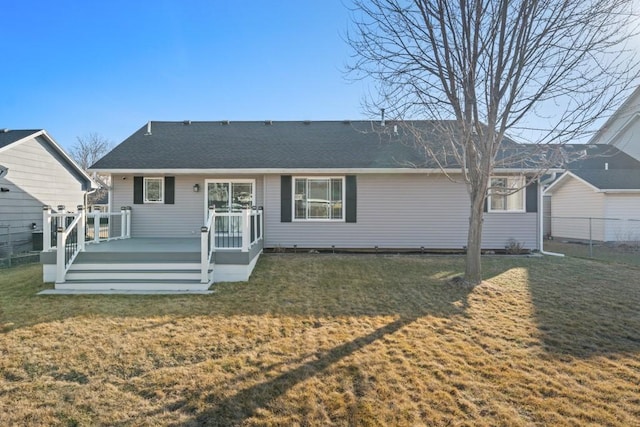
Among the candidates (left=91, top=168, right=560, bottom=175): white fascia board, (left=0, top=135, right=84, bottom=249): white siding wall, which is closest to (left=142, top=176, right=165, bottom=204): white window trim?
(left=91, top=168, right=560, bottom=175): white fascia board

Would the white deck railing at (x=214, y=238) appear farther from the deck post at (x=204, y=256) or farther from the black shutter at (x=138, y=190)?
the black shutter at (x=138, y=190)

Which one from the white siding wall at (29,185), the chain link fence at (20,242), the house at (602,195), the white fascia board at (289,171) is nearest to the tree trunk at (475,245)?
the white fascia board at (289,171)

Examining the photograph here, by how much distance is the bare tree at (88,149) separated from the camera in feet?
133

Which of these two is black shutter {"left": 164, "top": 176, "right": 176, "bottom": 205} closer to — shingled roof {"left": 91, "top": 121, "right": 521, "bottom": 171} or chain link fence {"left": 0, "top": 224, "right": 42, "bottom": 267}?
shingled roof {"left": 91, "top": 121, "right": 521, "bottom": 171}

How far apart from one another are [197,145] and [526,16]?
9.58 meters

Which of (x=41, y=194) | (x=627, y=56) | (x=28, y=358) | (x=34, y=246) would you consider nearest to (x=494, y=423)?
(x=28, y=358)

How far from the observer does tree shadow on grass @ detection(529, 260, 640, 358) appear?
3.85 m

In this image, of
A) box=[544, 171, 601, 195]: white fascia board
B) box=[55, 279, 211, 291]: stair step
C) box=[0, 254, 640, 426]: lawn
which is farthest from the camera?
box=[544, 171, 601, 195]: white fascia board

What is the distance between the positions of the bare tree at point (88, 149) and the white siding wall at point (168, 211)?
37.6 m

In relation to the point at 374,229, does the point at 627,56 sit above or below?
above

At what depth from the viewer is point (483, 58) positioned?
20.3 ft

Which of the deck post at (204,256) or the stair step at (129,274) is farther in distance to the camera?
the stair step at (129,274)

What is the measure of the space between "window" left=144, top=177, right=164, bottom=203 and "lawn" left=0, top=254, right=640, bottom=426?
4.26m

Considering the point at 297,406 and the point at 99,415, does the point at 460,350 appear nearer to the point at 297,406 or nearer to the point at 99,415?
the point at 297,406
